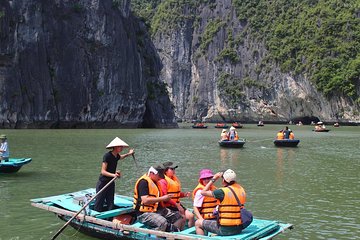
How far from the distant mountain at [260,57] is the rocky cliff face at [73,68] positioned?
18.8 meters

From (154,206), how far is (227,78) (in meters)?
126

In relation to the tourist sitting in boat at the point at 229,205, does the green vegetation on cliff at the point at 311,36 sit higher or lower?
higher

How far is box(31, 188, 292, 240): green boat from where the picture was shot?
9.31 meters

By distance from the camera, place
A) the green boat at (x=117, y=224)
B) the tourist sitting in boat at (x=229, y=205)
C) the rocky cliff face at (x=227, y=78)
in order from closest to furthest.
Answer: the tourist sitting in boat at (x=229, y=205) < the green boat at (x=117, y=224) < the rocky cliff face at (x=227, y=78)

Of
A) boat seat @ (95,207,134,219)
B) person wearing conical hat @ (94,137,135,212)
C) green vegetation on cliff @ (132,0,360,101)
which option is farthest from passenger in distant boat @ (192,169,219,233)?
green vegetation on cliff @ (132,0,360,101)

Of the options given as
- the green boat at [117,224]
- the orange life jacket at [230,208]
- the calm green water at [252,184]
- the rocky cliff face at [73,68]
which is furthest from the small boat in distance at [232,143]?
the rocky cliff face at [73,68]

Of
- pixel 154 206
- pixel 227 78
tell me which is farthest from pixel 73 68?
pixel 227 78

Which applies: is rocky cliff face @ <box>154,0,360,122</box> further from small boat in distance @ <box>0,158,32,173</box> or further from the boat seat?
the boat seat

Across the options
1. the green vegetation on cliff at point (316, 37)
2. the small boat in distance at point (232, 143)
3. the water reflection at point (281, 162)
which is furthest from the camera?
the green vegetation on cliff at point (316, 37)

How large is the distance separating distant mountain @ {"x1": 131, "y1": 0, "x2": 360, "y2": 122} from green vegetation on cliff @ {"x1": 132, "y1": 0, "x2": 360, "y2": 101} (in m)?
0.22

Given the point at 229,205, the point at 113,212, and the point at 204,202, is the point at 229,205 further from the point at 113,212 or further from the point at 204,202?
the point at 113,212

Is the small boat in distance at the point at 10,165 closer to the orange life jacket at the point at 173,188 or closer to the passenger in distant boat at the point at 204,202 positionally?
the orange life jacket at the point at 173,188

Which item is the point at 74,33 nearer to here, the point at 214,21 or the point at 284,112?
the point at 284,112

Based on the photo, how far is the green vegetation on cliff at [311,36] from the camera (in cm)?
10731
